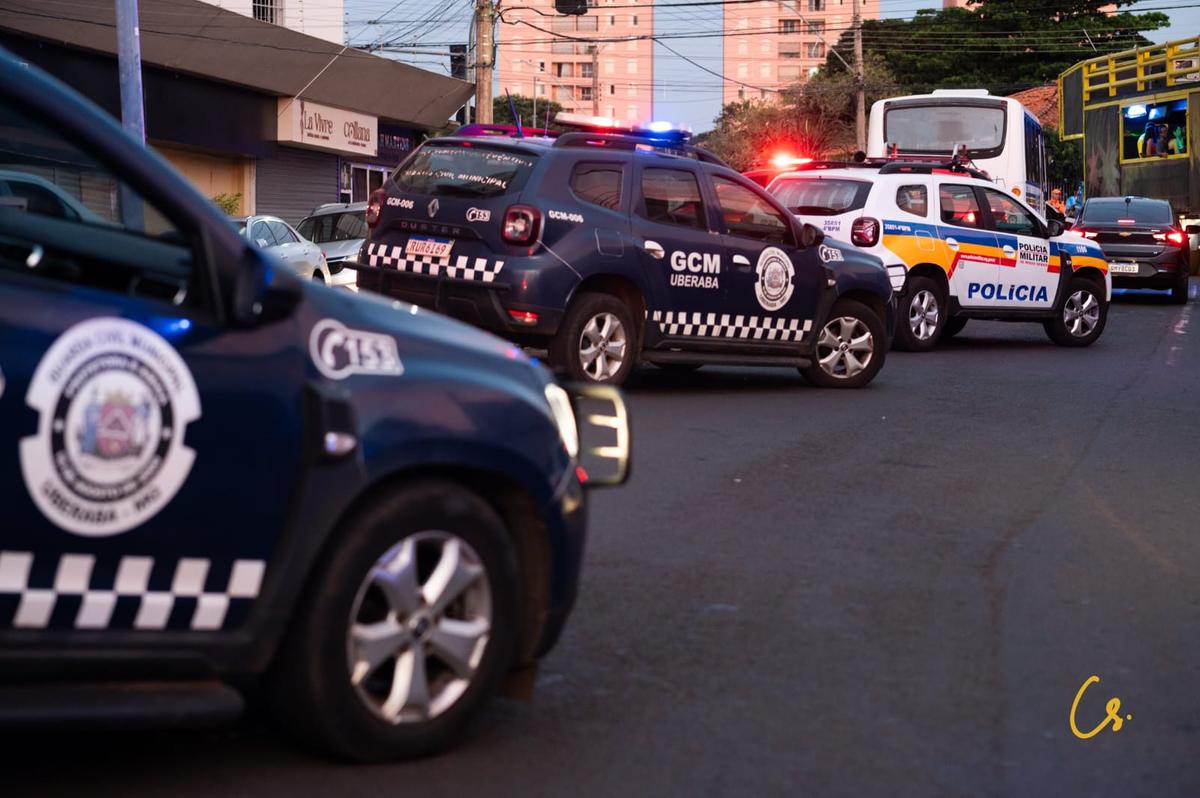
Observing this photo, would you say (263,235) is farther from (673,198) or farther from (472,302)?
(472,302)

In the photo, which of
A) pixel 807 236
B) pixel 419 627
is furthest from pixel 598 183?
pixel 419 627

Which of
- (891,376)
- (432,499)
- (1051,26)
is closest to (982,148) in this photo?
(891,376)

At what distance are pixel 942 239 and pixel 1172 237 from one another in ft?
32.7

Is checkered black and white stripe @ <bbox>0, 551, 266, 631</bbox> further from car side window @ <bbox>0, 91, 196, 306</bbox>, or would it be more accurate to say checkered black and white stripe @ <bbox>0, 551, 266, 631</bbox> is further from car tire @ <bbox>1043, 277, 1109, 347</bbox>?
Answer: car tire @ <bbox>1043, 277, 1109, 347</bbox>

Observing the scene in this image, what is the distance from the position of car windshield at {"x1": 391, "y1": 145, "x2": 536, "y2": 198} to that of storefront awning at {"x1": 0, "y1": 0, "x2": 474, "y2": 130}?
1657cm

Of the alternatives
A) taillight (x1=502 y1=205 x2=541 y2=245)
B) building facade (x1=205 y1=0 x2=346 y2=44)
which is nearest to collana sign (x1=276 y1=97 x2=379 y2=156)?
building facade (x1=205 y1=0 x2=346 y2=44)

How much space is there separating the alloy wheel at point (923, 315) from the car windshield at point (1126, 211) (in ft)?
31.9

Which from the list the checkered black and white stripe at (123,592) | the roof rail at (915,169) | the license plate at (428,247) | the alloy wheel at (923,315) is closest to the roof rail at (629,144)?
the license plate at (428,247)

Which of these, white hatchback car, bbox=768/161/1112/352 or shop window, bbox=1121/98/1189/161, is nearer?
white hatchback car, bbox=768/161/1112/352

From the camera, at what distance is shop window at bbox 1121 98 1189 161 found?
34.7 meters

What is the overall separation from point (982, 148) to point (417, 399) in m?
25.1

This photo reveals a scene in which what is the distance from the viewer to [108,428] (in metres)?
3.67

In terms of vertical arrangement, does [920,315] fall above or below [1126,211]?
below

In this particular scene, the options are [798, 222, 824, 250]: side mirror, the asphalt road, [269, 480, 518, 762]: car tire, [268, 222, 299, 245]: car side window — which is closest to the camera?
[269, 480, 518, 762]: car tire
